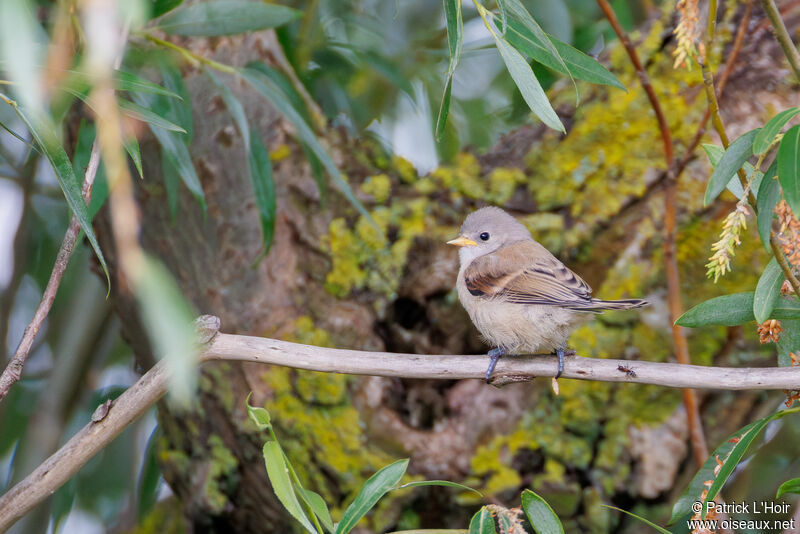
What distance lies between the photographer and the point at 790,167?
1.24m

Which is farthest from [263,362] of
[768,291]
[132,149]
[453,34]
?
[768,291]

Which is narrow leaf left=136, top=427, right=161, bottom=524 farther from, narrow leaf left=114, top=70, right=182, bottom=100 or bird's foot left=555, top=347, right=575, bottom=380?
narrow leaf left=114, top=70, right=182, bottom=100

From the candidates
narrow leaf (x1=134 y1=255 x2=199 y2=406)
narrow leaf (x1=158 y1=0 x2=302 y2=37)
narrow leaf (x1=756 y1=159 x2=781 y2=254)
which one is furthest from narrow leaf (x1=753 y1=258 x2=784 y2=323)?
narrow leaf (x1=158 y1=0 x2=302 y2=37)

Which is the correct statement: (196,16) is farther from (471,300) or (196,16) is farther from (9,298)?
Answer: (9,298)

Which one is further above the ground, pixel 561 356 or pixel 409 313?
pixel 561 356

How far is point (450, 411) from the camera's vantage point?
258cm

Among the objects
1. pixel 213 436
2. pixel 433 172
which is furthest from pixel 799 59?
pixel 213 436

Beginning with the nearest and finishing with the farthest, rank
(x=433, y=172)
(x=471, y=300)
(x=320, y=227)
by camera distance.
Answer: (x=471, y=300), (x=320, y=227), (x=433, y=172)

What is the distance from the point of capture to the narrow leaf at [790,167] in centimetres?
121

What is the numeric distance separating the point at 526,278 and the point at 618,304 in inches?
19.9

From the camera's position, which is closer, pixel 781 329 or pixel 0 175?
pixel 781 329

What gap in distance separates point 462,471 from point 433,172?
1171mm

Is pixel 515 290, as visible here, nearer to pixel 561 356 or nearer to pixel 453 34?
pixel 561 356

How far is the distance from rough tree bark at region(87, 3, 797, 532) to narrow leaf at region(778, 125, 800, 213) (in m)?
1.29
